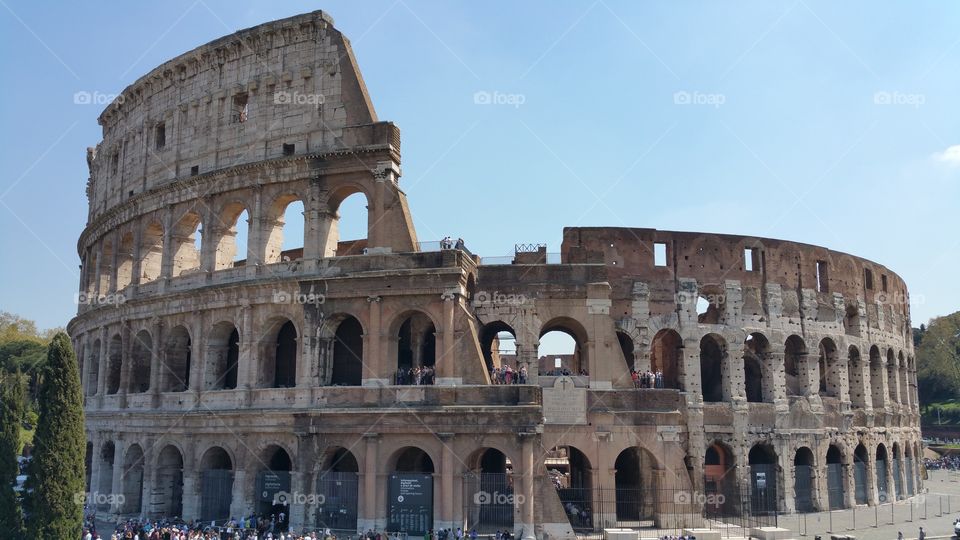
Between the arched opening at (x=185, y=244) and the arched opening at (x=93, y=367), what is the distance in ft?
22.0

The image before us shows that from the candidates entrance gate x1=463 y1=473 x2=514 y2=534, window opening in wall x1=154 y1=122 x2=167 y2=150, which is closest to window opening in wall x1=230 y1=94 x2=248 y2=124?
window opening in wall x1=154 y1=122 x2=167 y2=150

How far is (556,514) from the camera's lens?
22.7 meters

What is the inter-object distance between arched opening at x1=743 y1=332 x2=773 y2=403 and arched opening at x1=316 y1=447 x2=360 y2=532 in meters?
16.2

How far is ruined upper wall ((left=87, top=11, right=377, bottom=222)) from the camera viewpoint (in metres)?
26.8

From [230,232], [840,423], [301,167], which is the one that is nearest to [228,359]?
[230,232]

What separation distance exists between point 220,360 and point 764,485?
2138cm

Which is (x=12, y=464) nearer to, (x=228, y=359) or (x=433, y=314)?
(x=228, y=359)

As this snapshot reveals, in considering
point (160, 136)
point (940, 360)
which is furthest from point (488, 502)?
point (940, 360)

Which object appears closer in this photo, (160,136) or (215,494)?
(215,494)

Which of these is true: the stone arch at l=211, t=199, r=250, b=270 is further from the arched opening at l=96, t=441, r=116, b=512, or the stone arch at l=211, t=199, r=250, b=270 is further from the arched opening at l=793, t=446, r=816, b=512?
the arched opening at l=793, t=446, r=816, b=512

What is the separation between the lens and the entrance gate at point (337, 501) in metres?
23.9

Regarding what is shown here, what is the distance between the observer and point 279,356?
2752 cm

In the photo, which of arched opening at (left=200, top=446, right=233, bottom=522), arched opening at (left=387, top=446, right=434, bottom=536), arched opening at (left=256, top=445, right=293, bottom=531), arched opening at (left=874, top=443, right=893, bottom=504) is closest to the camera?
arched opening at (left=387, top=446, right=434, bottom=536)

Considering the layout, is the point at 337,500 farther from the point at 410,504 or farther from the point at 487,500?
the point at 487,500
